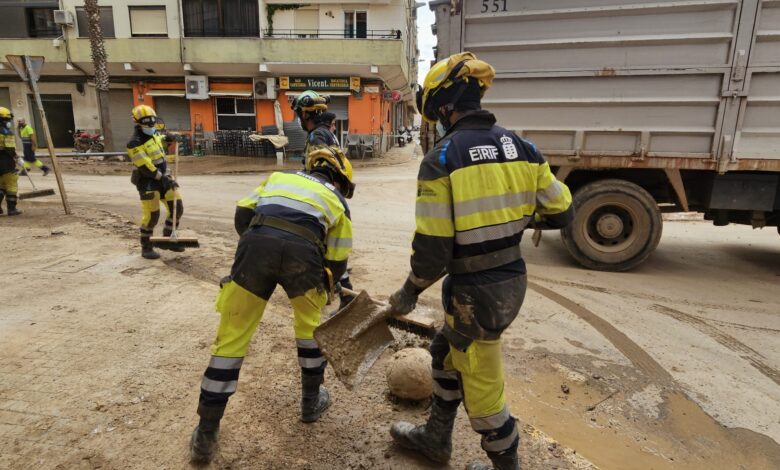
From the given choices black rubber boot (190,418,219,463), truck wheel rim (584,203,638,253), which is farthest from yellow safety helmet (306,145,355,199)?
truck wheel rim (584,203,638,253)

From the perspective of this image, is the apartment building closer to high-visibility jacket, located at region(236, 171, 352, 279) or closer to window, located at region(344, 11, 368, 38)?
window, located at region(344, 11, 368, 38)

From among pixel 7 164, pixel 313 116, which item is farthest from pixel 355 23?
pixel 313 116

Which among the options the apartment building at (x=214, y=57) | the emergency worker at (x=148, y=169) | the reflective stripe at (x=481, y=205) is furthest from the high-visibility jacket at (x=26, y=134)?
the reflective stripe at (x=481, y=205)

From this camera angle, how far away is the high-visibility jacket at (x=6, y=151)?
829 centimetres

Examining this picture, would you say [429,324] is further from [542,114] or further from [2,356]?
[542,114]

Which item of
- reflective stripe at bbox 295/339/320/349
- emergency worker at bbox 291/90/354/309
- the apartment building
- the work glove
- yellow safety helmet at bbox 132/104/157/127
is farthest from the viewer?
the apartment building

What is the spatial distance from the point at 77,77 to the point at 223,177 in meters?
13.4

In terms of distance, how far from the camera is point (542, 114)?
602 centimetres

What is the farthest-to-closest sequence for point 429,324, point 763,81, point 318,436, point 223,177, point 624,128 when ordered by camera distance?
point 223,177, point 624,128, point 763,81, point 429,324, point 318,436

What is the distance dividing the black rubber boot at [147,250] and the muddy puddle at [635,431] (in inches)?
191

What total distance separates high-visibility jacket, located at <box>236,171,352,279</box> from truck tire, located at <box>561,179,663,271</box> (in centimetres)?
408

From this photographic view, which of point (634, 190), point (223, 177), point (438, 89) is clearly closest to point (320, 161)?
point (438, 89)

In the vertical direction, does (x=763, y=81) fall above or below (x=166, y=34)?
below

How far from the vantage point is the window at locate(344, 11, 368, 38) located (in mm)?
20844
